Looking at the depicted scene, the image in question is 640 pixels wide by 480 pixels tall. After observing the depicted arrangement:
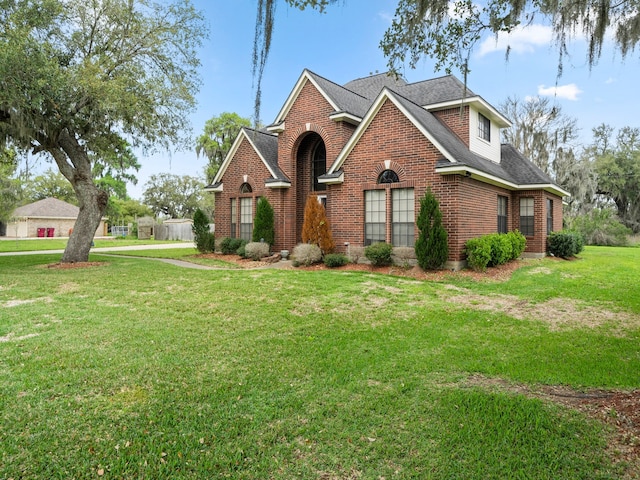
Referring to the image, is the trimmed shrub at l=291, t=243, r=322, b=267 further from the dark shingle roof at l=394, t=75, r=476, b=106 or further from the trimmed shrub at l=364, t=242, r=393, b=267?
the dark shingle roof at l=394, t=75, r=476, b=106

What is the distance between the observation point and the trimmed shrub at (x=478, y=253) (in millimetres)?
11297

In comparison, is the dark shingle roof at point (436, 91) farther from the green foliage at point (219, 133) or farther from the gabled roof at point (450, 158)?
the green foliage at point (219, 133)

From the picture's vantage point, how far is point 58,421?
3189mm

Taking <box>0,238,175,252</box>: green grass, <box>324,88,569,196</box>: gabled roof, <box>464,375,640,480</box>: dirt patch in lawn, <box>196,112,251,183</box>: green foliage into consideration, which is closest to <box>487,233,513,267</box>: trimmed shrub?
<box>324,88,569,196</box>: gabled roof

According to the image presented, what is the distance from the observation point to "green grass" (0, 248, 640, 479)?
2736 mm

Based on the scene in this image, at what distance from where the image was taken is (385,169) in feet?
42.1

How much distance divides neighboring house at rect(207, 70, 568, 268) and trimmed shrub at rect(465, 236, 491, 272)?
28 centimetres

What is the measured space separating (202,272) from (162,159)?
633 centimetres

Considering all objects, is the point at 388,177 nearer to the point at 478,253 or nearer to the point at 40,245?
the point at 478,253

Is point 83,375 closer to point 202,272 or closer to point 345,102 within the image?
point 202,272

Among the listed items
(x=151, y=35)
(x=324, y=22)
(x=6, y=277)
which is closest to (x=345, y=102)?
(x=151, y=35)

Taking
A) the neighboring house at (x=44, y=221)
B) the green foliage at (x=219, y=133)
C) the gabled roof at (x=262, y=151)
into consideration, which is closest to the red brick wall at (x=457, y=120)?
the gabled roof at (x=262, y=151)

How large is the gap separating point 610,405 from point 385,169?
10.0 m

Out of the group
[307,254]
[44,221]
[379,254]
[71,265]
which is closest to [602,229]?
[379,254]
